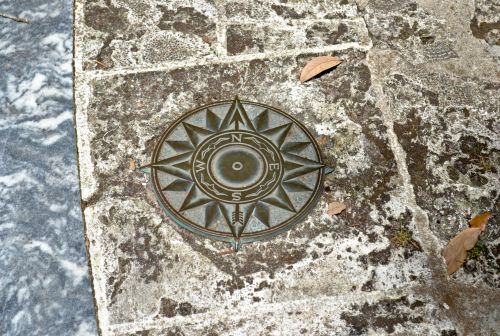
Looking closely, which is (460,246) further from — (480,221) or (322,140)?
(322,140)

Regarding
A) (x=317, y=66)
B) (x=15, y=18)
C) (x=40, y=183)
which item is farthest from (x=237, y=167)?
(x=15, y=18)

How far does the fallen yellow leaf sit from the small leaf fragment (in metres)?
0.43

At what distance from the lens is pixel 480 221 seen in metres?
2.26

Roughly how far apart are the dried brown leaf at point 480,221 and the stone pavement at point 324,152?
0.03 meters

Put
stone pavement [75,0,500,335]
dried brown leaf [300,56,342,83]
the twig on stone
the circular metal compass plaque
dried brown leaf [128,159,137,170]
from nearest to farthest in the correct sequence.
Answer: stone pavement [75,0,500,335], the circular metal compass plaque, dried brown leaf [128,159,137,170], dried brown leaf [300,56,342,83], the twig on stone

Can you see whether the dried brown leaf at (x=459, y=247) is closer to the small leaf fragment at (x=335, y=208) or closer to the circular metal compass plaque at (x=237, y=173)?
the small leaf fragment at (x=335, y=208)

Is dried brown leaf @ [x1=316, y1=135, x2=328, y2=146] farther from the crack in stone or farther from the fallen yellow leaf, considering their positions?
the fallen yellow leaf

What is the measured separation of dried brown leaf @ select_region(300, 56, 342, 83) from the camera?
2.67 meters

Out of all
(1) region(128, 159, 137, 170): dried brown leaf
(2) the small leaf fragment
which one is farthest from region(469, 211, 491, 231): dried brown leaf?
(1) region(128, 159, 137, 170): dried brown leaf

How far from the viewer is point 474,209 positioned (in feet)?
7.58

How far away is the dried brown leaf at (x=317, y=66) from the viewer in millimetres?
2668

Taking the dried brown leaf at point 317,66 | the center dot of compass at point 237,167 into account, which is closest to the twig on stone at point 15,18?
the center dot of compass at point 237,167

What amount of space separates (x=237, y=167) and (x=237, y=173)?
0.03m

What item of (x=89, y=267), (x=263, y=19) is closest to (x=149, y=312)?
(x=89, y=267)
